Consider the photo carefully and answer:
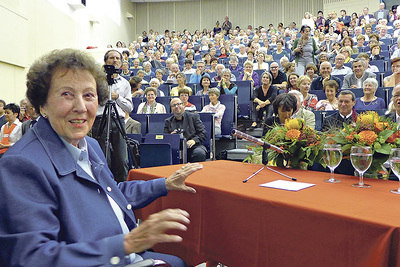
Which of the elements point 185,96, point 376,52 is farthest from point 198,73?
point 376,52

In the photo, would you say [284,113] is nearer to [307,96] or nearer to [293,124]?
[293,124]

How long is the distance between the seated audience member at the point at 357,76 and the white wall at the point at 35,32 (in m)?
6.20

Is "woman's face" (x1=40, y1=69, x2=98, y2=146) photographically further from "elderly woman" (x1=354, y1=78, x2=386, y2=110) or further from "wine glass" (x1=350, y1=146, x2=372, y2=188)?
"elderly woman" (x1=354, y1=78, x2=386, y2=110)

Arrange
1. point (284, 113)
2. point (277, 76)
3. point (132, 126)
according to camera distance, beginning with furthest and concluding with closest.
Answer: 1. point (277, 76)
2. point (132, 126)
3. point (284, 113)

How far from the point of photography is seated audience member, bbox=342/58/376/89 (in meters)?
4.84

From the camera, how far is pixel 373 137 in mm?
1330

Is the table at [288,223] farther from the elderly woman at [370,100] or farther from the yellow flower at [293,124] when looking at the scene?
the elderly woman at [370,100]

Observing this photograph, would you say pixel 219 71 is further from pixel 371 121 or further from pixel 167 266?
pixel 167 266

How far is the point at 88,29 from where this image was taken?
37.1 ft

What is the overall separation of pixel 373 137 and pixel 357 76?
4.02 meters

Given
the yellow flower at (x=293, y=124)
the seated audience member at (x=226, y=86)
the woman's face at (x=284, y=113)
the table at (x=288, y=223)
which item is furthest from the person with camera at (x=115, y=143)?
the seated audience member at (x=226, y=86)

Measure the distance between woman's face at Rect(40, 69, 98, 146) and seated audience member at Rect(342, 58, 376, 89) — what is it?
15.2ft

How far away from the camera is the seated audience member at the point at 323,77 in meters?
4.93

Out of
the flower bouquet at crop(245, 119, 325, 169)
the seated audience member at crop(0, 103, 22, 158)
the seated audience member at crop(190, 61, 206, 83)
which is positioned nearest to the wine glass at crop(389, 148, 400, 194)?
the flower bouquet at crop(245, 119, 325, 169)
